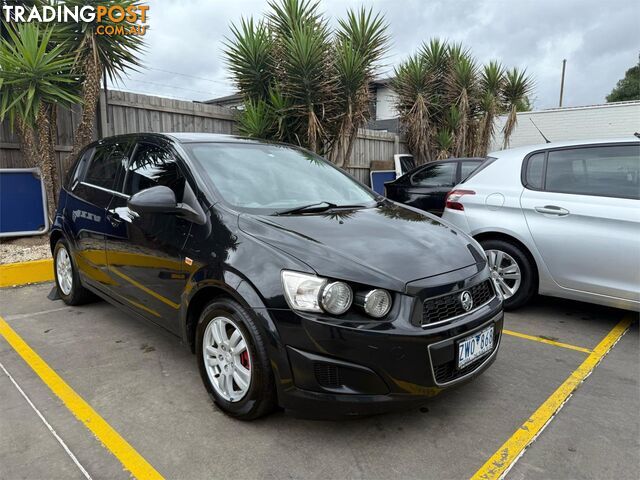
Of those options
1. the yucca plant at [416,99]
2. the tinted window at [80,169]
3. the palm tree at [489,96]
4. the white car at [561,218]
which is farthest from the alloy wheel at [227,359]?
the palm tree at [489,96]

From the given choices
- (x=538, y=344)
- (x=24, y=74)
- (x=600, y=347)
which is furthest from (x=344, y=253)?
(x=24, y=74)

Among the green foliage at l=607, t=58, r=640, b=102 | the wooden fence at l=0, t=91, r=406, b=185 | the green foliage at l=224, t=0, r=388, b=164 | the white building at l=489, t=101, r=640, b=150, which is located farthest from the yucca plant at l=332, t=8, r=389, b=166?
the green foliage at l=607, t=58, r=640, b=102

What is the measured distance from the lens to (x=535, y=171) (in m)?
4.19

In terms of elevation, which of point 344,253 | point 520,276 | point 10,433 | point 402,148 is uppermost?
point 402,148

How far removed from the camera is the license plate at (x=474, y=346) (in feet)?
7.53

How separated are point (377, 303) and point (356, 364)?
289 mm

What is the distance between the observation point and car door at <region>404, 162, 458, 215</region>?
728cm

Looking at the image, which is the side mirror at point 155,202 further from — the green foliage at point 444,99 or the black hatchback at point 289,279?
the green foliage at point 444,99

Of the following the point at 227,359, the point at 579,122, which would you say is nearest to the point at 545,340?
the point at 227,359

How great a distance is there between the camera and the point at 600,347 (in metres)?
3.55

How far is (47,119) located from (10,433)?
14.7 ft

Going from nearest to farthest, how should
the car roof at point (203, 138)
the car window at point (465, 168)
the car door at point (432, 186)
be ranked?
the car roof at point (203, 138)
the car window at point (465, 168)
the car door at point (432, 186)

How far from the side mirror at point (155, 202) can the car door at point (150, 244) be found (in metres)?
0.12

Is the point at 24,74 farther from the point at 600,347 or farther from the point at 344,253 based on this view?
the point at 600,347
